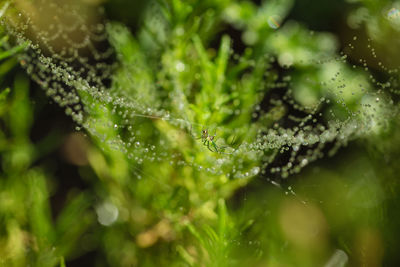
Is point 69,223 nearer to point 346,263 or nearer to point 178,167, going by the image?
point 178,167

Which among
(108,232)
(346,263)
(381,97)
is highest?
(381,97)

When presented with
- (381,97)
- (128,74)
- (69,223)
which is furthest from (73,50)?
(381,97)

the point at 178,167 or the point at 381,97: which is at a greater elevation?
the point at 381,97

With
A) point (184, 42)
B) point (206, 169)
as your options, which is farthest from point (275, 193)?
point (184, 42)

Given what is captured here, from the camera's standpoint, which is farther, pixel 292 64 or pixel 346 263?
pixel 292 64
